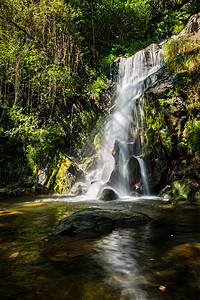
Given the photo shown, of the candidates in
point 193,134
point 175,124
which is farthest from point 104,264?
point 175,124

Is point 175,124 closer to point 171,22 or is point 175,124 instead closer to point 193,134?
point 193,134

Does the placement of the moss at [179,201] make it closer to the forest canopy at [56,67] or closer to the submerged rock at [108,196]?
the submerged rock at [108,196]

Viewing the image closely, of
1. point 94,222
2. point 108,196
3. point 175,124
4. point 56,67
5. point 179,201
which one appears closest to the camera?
point 94,222

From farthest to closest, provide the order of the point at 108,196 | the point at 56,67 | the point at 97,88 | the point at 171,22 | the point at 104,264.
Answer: the point at 171,22 < the point at 97,88 < the point at 56,67 < the point at 108,196 < the point at 104,264

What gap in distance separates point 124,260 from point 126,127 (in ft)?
25.8

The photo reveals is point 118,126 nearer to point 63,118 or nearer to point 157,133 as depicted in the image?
point 157,133

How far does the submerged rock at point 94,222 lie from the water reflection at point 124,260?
0.85 ft

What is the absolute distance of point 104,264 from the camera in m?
2.16

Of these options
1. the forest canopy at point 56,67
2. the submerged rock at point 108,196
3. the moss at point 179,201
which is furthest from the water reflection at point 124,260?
the forest canopy at point 56,67

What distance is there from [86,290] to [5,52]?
12200 millimetres

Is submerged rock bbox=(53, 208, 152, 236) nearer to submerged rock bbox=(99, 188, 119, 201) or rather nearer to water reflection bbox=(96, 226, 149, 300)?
water reflection bbox=(96, 226, 149, 300)

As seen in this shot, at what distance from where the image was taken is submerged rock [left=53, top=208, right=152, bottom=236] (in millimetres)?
3176

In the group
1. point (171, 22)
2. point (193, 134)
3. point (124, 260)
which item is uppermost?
point (171, 22)

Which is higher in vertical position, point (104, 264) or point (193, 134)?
point (193, 134)
